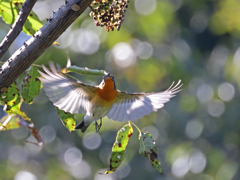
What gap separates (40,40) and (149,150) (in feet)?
3.04

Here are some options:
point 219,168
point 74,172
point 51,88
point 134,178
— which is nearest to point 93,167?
point 74,172

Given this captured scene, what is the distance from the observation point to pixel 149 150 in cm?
201

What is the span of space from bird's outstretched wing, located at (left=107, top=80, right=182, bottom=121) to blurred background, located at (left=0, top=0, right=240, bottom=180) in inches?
304

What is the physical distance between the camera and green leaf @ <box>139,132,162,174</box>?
1.95 m

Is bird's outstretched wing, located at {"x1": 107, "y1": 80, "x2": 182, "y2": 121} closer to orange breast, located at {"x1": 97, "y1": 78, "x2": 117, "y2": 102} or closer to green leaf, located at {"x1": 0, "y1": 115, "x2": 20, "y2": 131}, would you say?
orange breast, located at {"x1": 97, "y1": 78, "x2": 117, "y2": 102}

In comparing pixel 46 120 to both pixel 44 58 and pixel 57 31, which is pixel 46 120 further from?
pixel 57 31

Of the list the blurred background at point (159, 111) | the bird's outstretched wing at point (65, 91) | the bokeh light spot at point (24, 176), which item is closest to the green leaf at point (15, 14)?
the bird's outstretched wing at point (65, 91)

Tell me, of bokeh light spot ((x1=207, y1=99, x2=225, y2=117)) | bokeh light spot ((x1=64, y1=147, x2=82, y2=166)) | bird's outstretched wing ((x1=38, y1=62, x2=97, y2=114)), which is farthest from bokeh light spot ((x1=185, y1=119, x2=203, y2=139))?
bird's outstretched wing ((x1=38, y1=62, x2=97, y2=114))

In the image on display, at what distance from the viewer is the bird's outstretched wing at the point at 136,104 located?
2.68 meters

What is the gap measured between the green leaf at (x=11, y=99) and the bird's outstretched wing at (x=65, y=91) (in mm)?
188

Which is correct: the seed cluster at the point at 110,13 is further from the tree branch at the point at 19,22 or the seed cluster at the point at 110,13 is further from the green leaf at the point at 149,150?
the green leaf at the point at 149,150

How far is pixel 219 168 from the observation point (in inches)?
466

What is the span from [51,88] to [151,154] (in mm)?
825

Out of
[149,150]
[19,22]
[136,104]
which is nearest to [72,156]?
[136,104]
